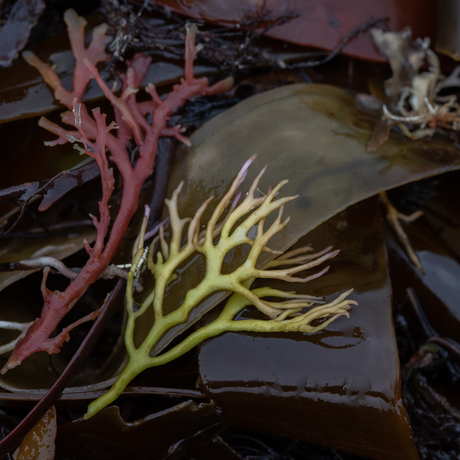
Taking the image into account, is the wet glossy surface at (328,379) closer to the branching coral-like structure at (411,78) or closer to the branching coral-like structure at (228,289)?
the branching coral-like structure at (228,289)

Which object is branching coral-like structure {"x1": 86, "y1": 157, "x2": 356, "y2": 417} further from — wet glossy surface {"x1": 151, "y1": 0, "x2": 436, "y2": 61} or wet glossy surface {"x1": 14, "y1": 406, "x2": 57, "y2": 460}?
wet glossy surface {"x1": 151, "y1": 0, "x2": 436, "y2": 61}

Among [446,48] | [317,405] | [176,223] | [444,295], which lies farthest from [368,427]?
[446,48]

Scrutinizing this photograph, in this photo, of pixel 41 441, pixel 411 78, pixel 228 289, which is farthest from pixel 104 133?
pixel 411 78

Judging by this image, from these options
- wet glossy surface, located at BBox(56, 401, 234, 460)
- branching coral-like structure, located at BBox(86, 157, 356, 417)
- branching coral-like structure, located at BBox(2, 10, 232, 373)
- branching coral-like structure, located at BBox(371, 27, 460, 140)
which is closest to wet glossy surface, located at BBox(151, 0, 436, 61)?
branching coral-like structure, located at BBox(371, 27, 460, 140)

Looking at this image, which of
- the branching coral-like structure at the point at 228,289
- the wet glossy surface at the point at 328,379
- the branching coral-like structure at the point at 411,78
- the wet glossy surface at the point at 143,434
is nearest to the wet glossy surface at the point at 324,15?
the branching coral-like structure at the point at 411,78

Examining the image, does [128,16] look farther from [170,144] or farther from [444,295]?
[444,295]

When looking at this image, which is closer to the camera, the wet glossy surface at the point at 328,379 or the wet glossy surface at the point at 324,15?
→ the wet glossy surface at the point at 328,379
